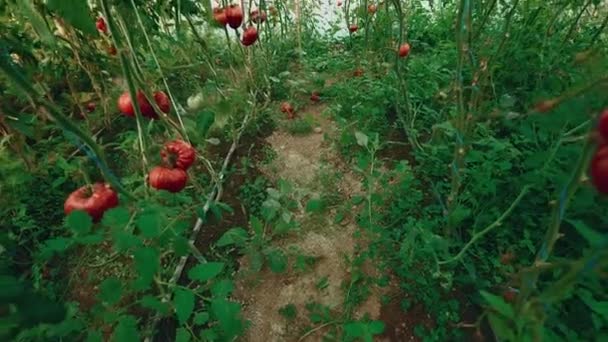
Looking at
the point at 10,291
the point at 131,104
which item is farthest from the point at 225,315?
the point at 131,104

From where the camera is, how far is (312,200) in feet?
4.43

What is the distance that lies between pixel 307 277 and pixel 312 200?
0.95ft

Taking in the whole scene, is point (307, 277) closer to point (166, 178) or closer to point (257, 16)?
point (166, 178)

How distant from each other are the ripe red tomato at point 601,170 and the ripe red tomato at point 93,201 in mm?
948

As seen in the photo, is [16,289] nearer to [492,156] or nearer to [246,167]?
[492,156]

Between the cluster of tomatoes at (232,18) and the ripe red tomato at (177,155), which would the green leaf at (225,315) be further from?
the cluster of tomatoes at (232,18)

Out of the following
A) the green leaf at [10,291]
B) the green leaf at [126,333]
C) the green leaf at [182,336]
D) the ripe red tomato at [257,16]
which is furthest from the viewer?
the ripe red tomato at [257,16]

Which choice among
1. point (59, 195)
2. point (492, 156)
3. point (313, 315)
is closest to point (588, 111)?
point (492, 156)

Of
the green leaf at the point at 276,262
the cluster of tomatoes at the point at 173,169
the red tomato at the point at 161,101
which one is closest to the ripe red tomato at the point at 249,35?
the red tomato at the point at 161,101

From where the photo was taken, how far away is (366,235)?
4.83ft

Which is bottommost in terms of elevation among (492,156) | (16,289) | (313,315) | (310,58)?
(313,315)

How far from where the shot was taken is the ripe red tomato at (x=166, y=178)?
0.98 m

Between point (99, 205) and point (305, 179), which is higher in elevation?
point (99, 205)

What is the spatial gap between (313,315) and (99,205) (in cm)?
71
